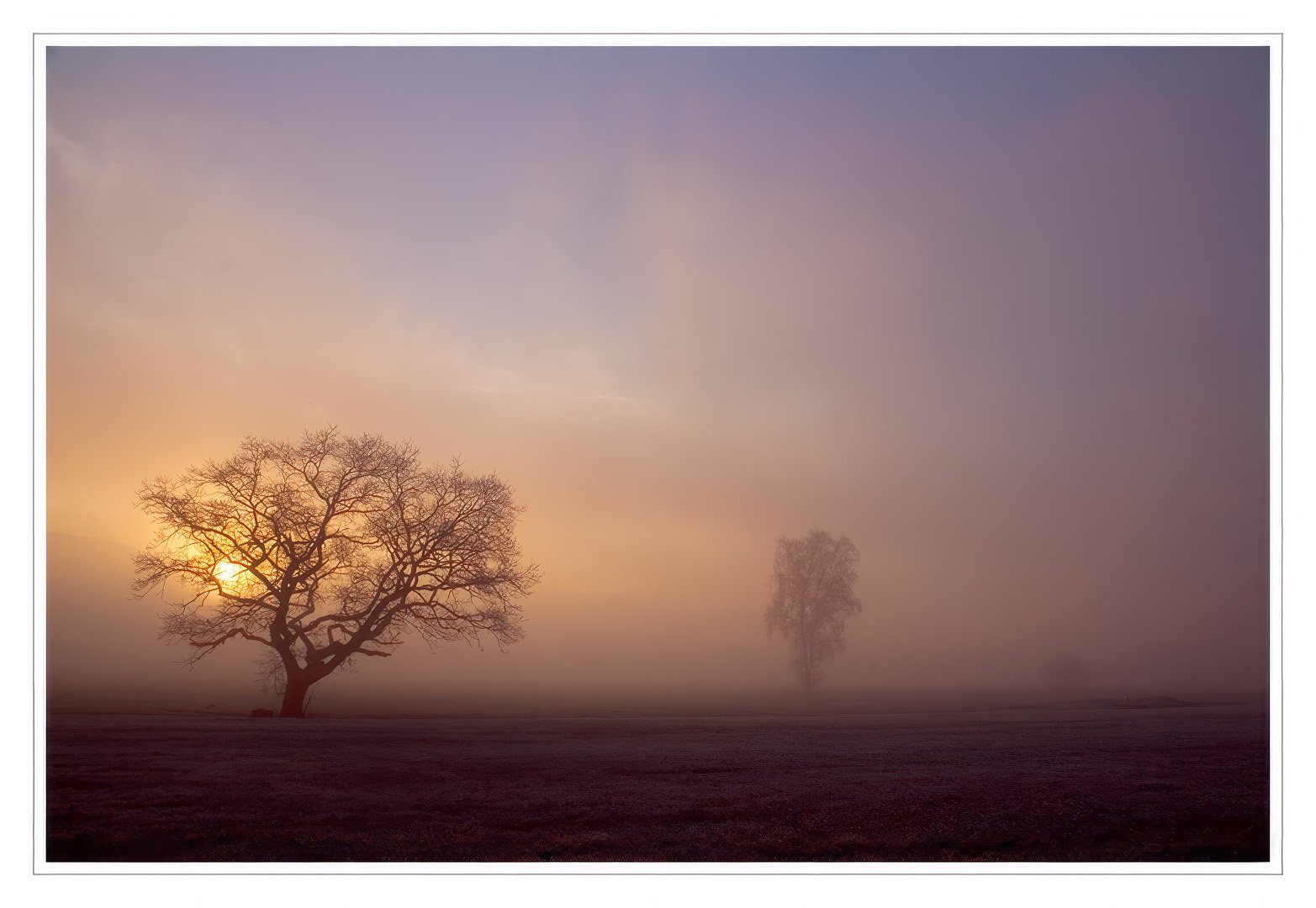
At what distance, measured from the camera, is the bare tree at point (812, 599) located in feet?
37.7

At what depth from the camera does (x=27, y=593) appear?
800cm

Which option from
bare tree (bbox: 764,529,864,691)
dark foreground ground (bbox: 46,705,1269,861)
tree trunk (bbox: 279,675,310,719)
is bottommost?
dark foreground ground (bbox: 46,705,1269,861)

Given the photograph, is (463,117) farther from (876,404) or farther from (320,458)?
(876,404)

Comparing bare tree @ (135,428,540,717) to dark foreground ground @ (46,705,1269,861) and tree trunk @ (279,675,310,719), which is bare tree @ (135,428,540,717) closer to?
tree trunk @ (279,675,310,719)

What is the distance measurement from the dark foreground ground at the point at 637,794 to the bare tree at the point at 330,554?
44.4 inches

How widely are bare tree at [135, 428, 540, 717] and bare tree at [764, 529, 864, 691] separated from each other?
3063 millimetres

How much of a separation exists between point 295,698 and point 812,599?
6296 millimetres

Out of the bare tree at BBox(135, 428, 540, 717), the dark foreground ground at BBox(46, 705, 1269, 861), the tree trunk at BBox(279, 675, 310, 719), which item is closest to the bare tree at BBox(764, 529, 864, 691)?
the dark foreground ground at BBox(46, 705, 1269, 861)

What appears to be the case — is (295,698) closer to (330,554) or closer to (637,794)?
(330,554)

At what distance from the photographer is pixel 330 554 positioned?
10.9 metres

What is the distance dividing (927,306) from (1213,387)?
325cm

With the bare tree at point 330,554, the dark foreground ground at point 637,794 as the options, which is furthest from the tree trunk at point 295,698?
the dark foreground ground at point 637,794

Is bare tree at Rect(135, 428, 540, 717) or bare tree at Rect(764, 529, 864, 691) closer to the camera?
bare tree at Rect(135, 428, 540, 717)

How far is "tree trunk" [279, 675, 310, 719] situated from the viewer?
10594 millimetres
